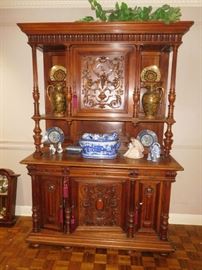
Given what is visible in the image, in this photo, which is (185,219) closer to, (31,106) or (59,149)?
(59,149)

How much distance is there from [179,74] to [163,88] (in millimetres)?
275

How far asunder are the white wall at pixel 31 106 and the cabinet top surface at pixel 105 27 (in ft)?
1.91

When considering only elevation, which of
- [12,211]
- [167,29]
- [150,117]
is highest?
[167,29]

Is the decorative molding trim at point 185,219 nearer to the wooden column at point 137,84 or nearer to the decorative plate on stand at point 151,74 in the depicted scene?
the wooden column at point 137,84

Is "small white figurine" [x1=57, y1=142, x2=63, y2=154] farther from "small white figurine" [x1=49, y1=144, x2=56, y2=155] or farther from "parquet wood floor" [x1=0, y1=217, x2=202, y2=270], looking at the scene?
"parquet wood floor" [x1=0, y1=217, x2=202, y2=270]

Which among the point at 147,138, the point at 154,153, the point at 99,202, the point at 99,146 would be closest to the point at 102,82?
the point at 99,146

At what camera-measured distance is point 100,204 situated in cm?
227

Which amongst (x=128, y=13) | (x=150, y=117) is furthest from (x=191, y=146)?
(x=128, y=13)

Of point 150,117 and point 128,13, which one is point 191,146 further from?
point 128,13

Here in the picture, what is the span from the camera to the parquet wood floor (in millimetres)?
2102

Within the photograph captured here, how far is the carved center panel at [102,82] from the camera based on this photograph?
234cm

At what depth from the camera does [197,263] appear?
7.15ft

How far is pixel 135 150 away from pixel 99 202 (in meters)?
0.58

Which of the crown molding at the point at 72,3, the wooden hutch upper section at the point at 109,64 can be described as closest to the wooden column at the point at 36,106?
the wooden hutch upper section at the point at 109,64
